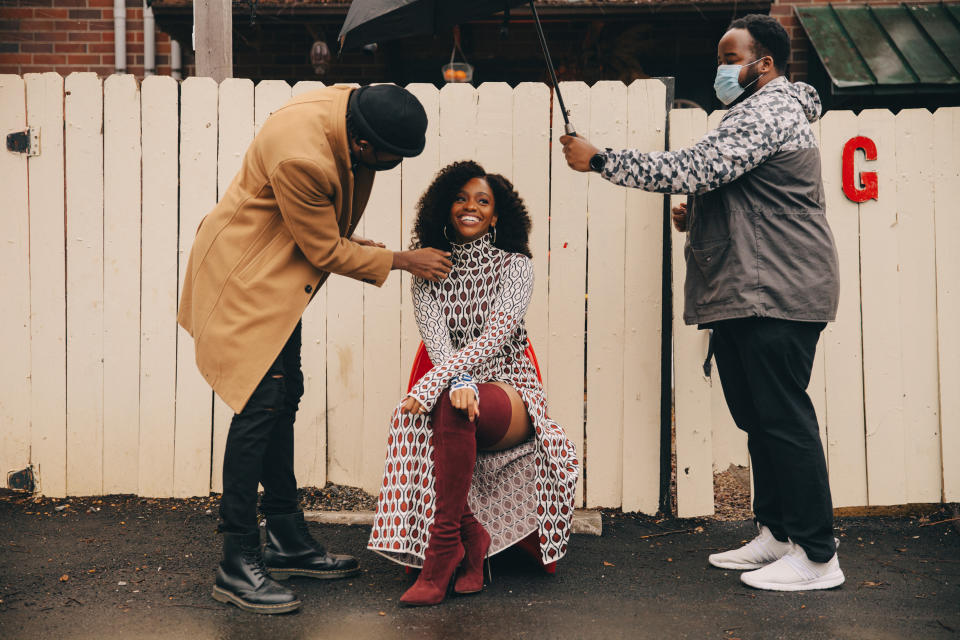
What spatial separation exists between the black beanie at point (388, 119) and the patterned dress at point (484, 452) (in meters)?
0.64

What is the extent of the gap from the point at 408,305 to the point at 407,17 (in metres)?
1.33

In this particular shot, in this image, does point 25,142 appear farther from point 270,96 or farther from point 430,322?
point 430,322

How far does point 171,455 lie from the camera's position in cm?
416

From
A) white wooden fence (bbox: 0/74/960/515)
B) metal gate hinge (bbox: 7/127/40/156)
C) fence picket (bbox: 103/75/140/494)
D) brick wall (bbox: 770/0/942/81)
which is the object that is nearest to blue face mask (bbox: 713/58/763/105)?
white wooden fence (bbox: 0/74/960/515)

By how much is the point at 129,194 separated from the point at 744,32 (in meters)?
2.83

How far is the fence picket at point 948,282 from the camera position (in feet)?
13.0

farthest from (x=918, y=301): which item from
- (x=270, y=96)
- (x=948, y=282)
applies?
(x=270, y=96)

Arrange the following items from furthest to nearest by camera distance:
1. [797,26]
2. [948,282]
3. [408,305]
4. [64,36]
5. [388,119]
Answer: [64,36] < [797,26] < [408,305] < [948,282] < [388,119]

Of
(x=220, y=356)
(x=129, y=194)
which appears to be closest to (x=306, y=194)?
(x=220, y=356)

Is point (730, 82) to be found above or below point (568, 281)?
above

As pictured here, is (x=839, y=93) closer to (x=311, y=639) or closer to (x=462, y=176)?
(x=462, y=176)

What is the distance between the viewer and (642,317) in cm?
405

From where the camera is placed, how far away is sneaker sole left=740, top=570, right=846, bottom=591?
3121mm

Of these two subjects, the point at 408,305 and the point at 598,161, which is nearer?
the point at 598,161
